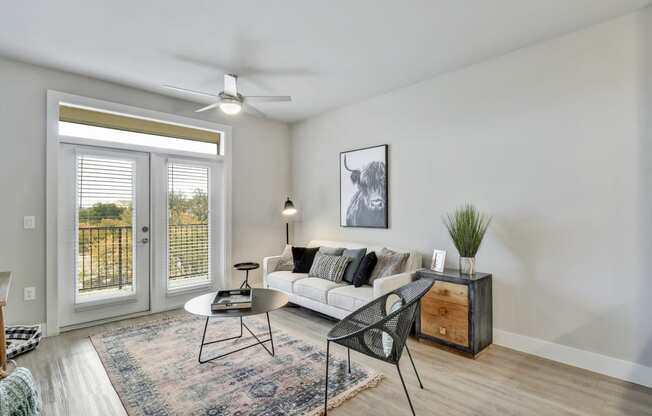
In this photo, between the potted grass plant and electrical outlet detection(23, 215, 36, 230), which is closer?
the potted grass plant

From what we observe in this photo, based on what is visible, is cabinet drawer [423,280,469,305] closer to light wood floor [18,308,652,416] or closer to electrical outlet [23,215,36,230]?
light wood floor [18,308,652,416]

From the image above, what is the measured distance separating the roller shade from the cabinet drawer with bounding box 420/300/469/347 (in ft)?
11.4

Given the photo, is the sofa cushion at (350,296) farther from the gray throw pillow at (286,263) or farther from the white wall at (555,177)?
the gray throw pillow at (286,263)

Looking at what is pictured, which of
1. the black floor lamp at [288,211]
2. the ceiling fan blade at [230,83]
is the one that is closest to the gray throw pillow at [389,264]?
the black floor lamp at [288,211]

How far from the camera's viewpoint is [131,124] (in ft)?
12.6

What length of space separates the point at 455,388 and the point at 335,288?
4.86 ft

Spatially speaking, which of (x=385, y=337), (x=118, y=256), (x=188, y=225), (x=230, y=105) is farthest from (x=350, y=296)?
(x=118, y=256)

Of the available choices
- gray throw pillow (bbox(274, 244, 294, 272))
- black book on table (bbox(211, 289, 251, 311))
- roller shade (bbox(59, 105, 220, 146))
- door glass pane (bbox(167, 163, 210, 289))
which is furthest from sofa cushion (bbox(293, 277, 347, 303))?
roller shade (bbox(59, 105, 220, 146))

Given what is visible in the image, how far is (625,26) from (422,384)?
9.86 feet

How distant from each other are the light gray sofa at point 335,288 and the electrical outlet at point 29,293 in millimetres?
2342

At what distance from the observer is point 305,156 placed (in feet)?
16.9

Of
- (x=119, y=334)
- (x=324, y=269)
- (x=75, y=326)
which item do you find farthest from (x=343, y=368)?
(x=75, y=326)

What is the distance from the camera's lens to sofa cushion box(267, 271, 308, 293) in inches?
153

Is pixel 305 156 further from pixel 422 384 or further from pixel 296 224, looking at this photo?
pixel 422 384
